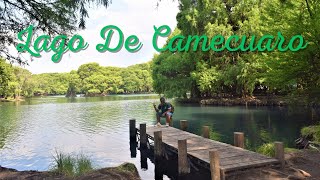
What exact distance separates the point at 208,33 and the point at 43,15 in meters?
26.8

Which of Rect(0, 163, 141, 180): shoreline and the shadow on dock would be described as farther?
the shadow on dock

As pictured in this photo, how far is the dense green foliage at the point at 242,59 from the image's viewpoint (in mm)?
13758

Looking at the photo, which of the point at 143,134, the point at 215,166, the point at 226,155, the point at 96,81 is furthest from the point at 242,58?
the point at 96,81

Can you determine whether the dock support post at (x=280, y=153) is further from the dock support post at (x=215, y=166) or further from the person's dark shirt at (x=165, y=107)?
the person's dark shirt at (x=165, y=107)

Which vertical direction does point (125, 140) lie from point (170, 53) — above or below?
below

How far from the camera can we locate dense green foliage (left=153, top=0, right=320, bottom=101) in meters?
13.8

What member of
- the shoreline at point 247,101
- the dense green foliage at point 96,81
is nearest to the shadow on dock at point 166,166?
the shoreline at point 247,101

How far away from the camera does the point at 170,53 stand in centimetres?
4600

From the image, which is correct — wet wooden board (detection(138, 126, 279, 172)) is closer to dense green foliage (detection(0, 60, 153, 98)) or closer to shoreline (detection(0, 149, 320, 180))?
shoreline (detection(0, 149, 320, 180))

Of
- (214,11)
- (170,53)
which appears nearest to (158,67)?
(170,53)

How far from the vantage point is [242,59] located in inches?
1345

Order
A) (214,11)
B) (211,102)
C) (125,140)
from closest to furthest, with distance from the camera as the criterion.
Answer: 1. (125,140)
2. (214,11)
3. (211,102)

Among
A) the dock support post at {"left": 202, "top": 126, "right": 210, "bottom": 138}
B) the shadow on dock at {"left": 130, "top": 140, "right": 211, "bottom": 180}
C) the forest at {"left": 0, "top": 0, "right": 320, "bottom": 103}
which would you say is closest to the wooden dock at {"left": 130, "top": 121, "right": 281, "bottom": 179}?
the dock support post at {"left": 202, "top": 126, "right": 210, "bottom": 138}

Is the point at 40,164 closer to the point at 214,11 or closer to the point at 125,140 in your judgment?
the point at 125,140
